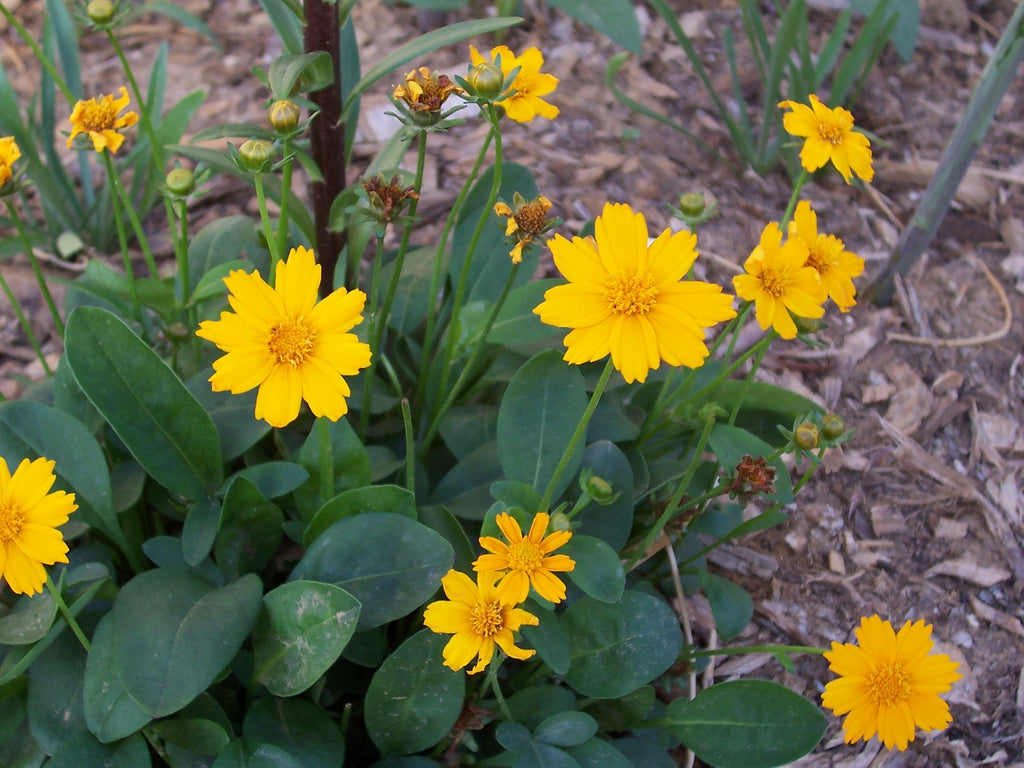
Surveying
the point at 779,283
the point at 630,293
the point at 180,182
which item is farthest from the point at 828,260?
the point at 180,182

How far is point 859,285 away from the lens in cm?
225

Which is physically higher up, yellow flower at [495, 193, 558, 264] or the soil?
yellow flower at [495, 193, 558, 264]

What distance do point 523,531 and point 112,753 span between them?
1.96 ft

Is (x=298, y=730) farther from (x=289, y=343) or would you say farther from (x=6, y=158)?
(x=6, y=158)

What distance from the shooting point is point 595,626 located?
1328 millimetres

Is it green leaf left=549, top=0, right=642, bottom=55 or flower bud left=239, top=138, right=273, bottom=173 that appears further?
green leaf left=549, top=0, right=642, bottom=55

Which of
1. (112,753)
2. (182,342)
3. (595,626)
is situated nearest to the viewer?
(112,753)

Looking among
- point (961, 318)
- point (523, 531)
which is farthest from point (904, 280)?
point (523, 531)

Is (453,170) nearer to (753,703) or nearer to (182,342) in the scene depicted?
(182,342)

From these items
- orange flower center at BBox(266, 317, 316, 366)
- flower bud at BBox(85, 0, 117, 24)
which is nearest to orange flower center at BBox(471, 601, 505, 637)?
orange flower center at BBox(266, 317, 316, 366)

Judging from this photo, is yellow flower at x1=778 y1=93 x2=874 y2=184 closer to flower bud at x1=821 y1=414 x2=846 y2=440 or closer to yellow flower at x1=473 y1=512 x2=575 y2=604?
flower bud at x1=821 y1=414 x2=846 y2=440

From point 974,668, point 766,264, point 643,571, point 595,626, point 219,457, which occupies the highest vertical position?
point 766,264

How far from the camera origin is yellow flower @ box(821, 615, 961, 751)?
119 centimetres

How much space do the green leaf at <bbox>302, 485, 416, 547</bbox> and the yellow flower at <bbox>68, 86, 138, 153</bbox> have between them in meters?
0.60
